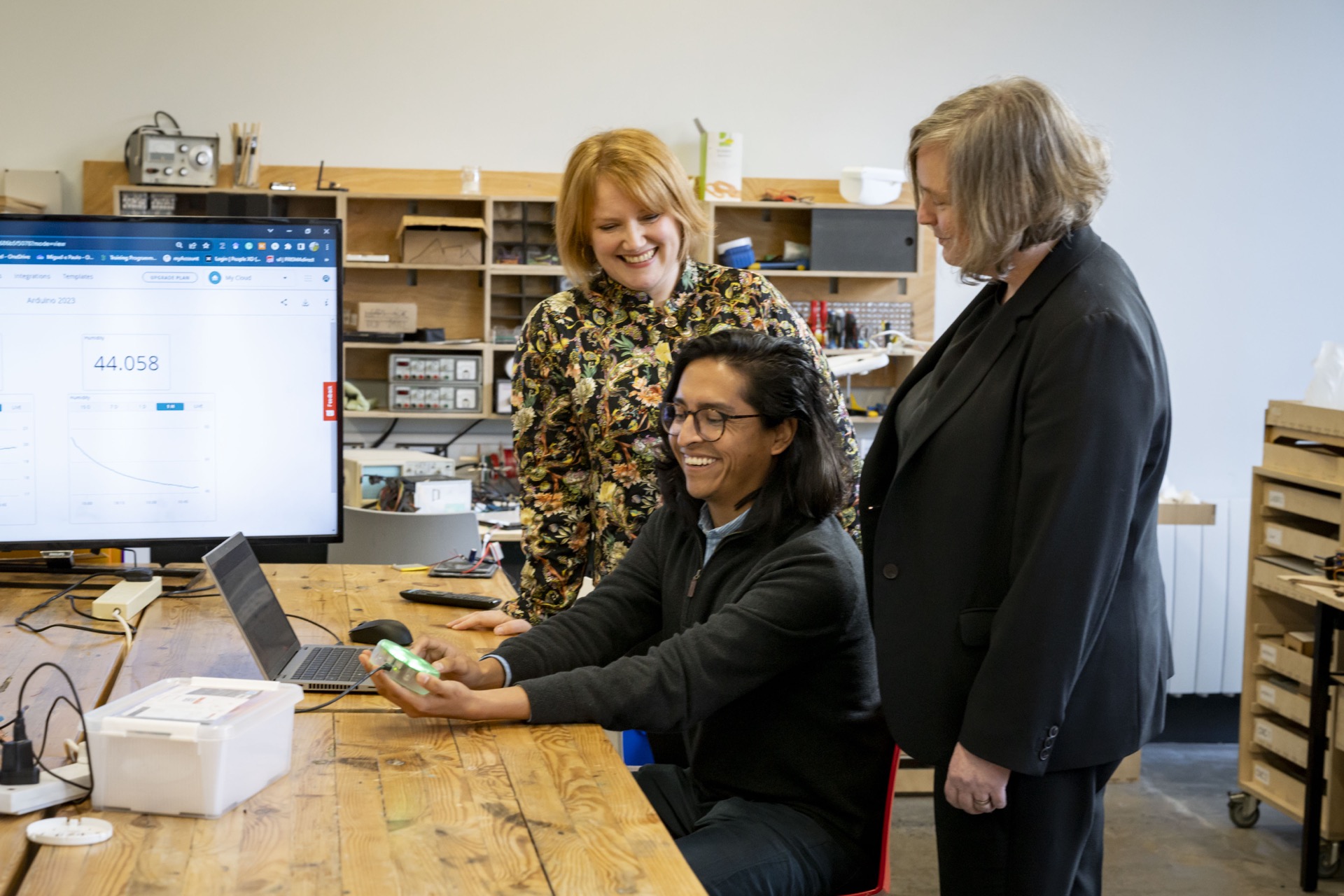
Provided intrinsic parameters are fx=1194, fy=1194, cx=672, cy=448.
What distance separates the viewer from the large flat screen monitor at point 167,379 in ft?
6.39

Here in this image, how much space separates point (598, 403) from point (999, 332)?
83cm

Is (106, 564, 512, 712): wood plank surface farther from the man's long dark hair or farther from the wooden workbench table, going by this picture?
the man's long dark hair

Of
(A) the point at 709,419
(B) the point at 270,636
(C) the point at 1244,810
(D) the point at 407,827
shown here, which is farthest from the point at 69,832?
(C) the point at 1244,810

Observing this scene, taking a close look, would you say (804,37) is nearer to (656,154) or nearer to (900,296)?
(900,296)

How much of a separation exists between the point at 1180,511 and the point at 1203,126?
1842mm

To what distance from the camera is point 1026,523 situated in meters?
1.36

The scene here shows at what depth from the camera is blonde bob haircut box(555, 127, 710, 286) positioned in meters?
2.03

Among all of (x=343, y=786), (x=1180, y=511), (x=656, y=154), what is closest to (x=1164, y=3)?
(x=1180, y=511)

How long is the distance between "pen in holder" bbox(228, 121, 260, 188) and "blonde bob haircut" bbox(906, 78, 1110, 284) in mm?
3954

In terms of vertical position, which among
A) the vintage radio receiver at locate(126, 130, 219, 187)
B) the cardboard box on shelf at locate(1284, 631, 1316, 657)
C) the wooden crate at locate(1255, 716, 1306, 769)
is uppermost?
the vintage radio receiver at locate(126, 130, 219, 187)

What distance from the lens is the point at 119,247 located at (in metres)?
1.95

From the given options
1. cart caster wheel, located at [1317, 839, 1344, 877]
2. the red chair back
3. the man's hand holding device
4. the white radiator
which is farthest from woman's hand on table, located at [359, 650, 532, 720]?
the white radiator

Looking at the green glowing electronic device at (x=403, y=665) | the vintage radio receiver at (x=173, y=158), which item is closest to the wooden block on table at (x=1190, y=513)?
the green glowing electronic device at (x=403, y=665)

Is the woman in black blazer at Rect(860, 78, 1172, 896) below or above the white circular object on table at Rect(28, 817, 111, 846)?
above
